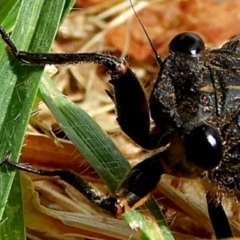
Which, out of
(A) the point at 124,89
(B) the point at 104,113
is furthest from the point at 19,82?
(B) the point at 104,113

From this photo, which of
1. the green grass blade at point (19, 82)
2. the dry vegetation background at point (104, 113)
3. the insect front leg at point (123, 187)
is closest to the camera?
the green grass blade at point (19, 82)

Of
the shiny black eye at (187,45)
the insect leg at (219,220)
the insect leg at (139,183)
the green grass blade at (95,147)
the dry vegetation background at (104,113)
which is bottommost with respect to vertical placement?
the insect leg at (219,220)

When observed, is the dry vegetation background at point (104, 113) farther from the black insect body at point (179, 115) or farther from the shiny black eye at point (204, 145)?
the shiny black eye at point (204, 145)

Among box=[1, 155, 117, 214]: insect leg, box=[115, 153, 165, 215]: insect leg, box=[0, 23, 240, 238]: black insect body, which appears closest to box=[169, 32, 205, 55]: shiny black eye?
box=[0, 23, 240, 238]: black insect body

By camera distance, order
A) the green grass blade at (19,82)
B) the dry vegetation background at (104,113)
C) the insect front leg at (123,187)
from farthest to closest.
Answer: the dry vegetation background at (104,113), the insect front leg at (123,187), the green grass blade at (19,82)

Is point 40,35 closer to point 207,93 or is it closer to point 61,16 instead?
point 61,16

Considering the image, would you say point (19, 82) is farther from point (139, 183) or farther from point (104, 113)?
point (104, 113)

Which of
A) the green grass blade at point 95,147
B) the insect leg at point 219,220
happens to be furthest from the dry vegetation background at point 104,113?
the green grass blade at point 95,147
